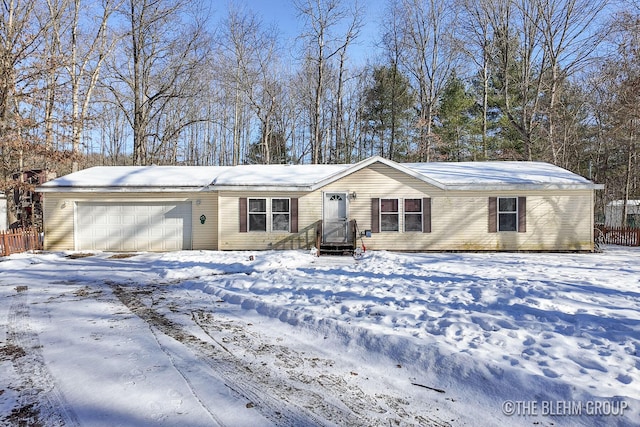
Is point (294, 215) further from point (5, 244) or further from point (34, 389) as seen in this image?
point (34, 389)

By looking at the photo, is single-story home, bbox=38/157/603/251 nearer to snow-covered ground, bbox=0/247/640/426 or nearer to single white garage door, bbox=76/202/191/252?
single white garage door, bbox=76/202/191/252

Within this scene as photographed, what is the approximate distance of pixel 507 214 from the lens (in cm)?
1338

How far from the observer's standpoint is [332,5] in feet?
79.2

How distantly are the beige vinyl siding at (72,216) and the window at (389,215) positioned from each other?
6.47 metres

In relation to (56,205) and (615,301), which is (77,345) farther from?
(56,205)

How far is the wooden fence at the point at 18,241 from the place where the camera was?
1219 centimetres

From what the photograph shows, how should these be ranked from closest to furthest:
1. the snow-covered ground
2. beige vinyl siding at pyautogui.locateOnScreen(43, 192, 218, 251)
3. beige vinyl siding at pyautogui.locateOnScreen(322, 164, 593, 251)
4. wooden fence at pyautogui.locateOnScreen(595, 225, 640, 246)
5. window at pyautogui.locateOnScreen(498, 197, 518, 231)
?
the snow-covered ground < beige vinyl siding at pyautogui.locateOnScreen(322, 164, 593, 251) < window at pyautogui.locateOnScreen(498, 197, 518, 231) < beige vinyl siding at pyautogui.locateOnScreen(43, 192, 218, 251) < wooden fence at pyautogui.locateOnScreen(595, 225, 640, 246)

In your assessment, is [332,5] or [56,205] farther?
[332,5]

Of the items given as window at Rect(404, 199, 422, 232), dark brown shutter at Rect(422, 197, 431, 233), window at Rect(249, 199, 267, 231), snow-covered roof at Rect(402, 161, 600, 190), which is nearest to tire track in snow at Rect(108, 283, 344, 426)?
window at Rect(249, 199, 267, 231)

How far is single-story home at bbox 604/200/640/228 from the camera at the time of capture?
26625 millimetres

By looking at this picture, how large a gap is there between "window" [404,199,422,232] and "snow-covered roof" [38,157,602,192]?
952mm

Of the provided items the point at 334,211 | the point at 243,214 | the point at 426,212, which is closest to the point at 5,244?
the point at 243,214

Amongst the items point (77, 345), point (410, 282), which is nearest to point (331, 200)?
point (410, 282)

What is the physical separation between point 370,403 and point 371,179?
432 inches
